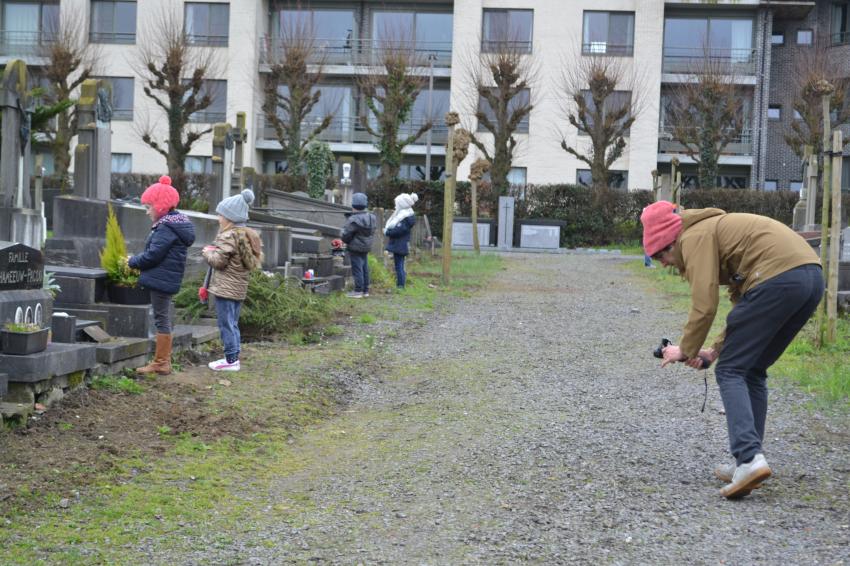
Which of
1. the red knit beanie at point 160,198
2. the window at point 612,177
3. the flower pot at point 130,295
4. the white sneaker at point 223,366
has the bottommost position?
the white sneaker at point 223,366

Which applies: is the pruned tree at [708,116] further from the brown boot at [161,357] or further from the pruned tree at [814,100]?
the brown boot at [161,357]

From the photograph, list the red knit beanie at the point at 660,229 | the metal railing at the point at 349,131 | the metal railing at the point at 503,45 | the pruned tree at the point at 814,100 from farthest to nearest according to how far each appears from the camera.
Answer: the metal railing at the point at 349,131 → the metal railing at the point at 503,45 → the pruned tree at the point at 814,100 → the red knit beanie at the point at 660,229

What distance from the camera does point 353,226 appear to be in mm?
15828

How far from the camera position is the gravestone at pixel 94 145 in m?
13.3

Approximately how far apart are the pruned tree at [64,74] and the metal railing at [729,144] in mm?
22590

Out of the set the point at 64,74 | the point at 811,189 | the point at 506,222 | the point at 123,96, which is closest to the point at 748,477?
the point at 811,189

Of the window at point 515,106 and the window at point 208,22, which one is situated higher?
the window at point 208,22

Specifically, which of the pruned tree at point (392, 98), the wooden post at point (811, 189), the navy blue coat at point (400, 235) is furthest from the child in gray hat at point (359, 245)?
the pruned tree at point (392, 98)

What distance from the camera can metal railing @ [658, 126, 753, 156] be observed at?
43781 mm

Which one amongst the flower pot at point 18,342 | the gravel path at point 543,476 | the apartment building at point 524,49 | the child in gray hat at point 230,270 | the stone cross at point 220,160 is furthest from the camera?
the apartment building at point 524,49

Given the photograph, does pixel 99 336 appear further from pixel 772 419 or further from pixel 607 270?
pixel 607 270

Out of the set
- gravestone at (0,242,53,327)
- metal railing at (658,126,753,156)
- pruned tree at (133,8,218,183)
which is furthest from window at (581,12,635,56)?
gravestone at (0,242,53,327)

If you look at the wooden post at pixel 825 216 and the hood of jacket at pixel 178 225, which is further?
the wooden post at pixel 825 216

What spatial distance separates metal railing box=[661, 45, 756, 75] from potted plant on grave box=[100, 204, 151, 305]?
36.3m
